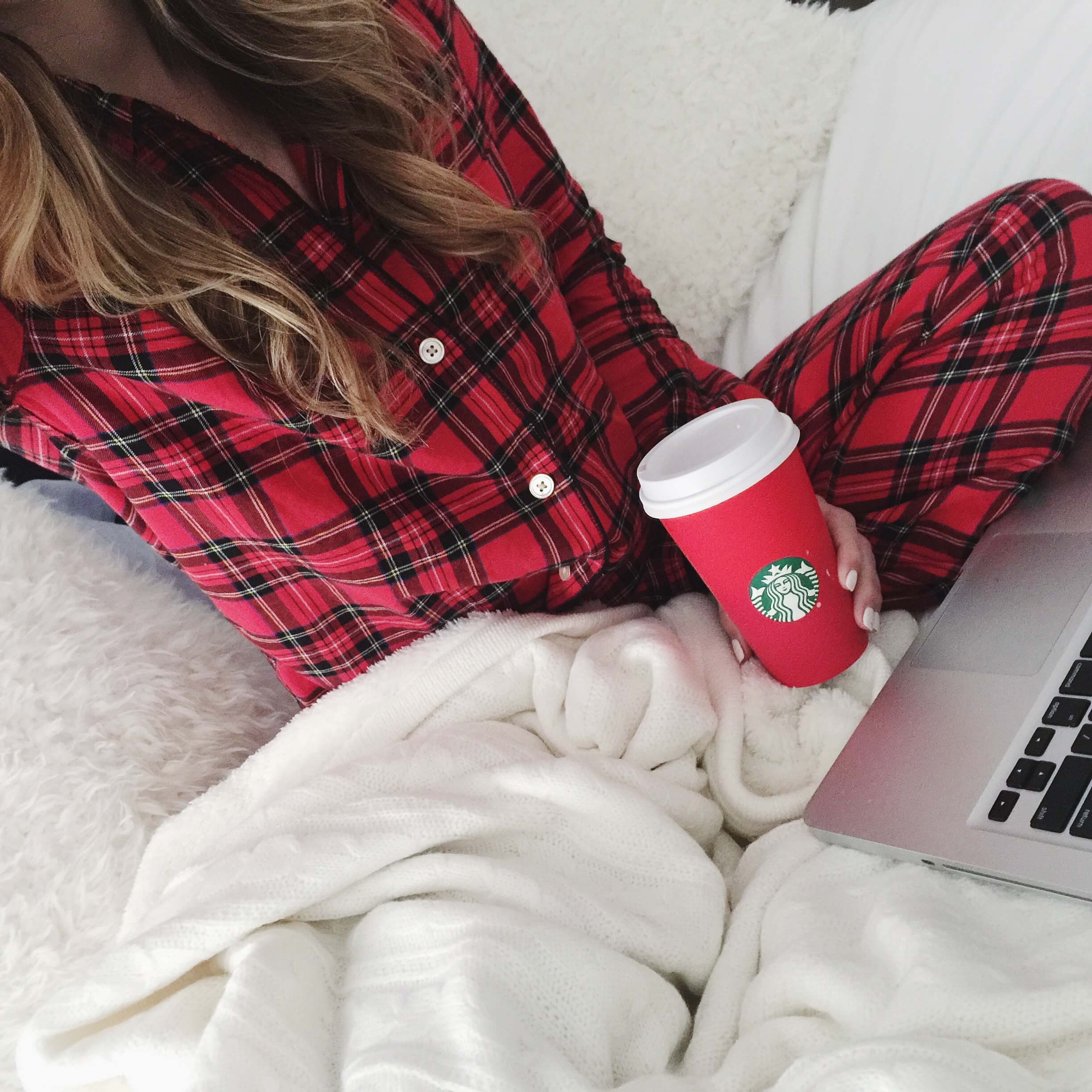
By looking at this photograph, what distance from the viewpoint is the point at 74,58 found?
70cm

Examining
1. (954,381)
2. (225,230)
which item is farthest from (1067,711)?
(225,230)

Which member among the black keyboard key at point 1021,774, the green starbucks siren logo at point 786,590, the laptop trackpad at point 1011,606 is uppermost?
the green starbucks siren logo at point 786,590

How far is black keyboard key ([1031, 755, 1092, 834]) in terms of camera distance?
1.73ft

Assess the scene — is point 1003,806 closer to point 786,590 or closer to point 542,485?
point 786,590

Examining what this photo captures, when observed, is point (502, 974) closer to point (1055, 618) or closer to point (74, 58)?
point (1055, 618)

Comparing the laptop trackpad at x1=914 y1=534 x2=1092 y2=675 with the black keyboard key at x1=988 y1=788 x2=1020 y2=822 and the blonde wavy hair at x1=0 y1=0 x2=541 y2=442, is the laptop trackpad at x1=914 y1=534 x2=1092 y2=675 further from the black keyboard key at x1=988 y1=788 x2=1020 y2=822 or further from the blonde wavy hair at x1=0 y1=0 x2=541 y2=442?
the blonde wavy hair at x1=0 y1=0 x2=541 y2=442

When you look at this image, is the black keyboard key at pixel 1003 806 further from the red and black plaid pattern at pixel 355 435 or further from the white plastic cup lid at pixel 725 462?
the red and black plaid pattern at pixel 355 435

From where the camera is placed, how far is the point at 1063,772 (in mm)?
550

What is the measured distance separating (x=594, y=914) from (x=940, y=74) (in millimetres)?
953

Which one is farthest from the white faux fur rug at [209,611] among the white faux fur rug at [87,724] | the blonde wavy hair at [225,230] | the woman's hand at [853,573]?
the woman's hand at [853,573]

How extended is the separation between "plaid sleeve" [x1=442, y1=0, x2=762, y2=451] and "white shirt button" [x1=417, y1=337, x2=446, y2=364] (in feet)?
0.67

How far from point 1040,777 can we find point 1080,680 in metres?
0.07

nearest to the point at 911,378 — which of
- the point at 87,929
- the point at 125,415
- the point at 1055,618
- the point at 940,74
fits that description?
the point at 1055,618

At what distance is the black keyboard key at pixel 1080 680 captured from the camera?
0.58 m
